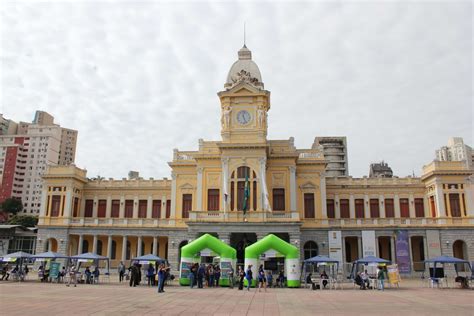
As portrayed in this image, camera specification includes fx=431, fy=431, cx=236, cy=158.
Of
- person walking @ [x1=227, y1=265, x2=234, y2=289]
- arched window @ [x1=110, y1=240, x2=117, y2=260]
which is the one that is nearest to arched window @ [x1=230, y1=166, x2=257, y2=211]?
person walking @ [x1=227, y1=265, x2=234, y2=289]

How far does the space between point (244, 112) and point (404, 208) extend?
2142cm

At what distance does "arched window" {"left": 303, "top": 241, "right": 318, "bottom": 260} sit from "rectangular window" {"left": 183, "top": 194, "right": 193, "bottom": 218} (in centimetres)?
1318

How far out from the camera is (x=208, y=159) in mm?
46281

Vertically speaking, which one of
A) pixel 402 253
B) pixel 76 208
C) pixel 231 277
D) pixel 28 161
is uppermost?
pixel 28 161

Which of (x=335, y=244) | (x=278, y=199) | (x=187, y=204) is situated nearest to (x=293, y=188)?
(x=278, y=199)

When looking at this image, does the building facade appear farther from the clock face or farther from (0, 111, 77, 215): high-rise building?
(0, 111, 77, 215): high-rise building

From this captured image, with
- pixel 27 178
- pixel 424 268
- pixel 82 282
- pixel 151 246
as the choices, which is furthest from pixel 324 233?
pixel 27 178

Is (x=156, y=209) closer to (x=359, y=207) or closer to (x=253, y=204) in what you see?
(x=253, y=204)

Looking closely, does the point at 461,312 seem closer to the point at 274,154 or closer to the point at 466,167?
the point at 274,154

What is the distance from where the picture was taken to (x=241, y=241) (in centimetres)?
4334

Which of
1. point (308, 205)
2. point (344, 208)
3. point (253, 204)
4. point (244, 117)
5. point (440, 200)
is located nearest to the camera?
point (253, 204)

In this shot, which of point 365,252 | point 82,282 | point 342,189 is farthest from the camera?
point 342,189

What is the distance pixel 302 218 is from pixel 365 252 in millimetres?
7133

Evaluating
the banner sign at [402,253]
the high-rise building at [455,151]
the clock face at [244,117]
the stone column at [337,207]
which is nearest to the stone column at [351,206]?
the stone column at [337,207]
